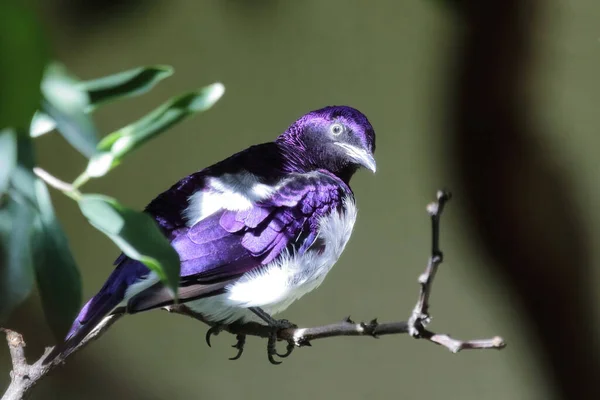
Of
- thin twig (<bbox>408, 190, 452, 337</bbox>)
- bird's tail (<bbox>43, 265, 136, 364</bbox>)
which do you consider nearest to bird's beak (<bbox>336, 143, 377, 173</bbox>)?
bird's tail (<bbox>43, 265, 136, 364</bbox>)

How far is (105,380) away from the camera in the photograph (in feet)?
6.38

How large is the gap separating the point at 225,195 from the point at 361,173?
879mm

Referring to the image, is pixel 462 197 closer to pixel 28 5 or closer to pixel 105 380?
pixel 105 380

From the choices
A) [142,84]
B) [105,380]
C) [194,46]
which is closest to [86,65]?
[194,46]

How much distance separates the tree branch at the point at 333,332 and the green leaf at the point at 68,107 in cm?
Answer: 28

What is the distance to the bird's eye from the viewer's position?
1.33 metres

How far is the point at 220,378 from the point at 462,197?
2.61 feet

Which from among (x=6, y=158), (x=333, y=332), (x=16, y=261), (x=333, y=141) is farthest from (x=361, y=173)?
(x=6, y=158)

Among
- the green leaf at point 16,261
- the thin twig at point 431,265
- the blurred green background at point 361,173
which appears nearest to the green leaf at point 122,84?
the green leaf at point 16,261

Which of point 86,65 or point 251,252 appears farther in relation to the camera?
point 86,65

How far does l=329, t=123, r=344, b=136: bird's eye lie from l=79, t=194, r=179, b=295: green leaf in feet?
2.52

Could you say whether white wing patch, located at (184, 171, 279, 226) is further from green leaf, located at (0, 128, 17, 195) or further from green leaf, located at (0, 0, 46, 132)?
green leaf, located at (0, 0, 46, 132)

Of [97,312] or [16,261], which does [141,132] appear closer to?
[16,261]

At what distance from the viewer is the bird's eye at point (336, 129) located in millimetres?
1328
